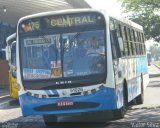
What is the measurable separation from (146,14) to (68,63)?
40.5m

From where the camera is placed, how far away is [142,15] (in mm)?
52188

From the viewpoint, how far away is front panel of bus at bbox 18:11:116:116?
12008mm

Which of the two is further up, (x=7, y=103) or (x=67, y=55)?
(x=67, y=55)

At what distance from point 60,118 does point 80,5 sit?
A: 47.7 ft

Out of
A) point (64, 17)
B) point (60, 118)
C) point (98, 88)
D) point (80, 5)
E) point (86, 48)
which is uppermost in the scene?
point (80, 5)

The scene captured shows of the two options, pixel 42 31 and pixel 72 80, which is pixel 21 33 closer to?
pixel 42 31

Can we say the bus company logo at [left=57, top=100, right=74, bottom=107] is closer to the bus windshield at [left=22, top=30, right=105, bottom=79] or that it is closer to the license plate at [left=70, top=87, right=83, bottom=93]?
the license plate at [left=70, top=87, right=83, bottom=93]

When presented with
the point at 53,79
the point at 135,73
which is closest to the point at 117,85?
the point at 53,79

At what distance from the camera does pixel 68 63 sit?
478 inches

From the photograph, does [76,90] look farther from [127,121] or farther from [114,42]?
[127,121]

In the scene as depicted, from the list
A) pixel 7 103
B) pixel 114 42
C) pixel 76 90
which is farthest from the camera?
pixel 7 103

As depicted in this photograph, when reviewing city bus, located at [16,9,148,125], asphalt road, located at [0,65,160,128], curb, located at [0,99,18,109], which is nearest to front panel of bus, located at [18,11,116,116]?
city bus, located at [16,9,148,125]

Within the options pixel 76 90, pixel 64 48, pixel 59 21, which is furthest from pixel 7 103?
pixel 76 90

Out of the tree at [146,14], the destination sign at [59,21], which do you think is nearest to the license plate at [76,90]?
the destination sign at [59,21]
